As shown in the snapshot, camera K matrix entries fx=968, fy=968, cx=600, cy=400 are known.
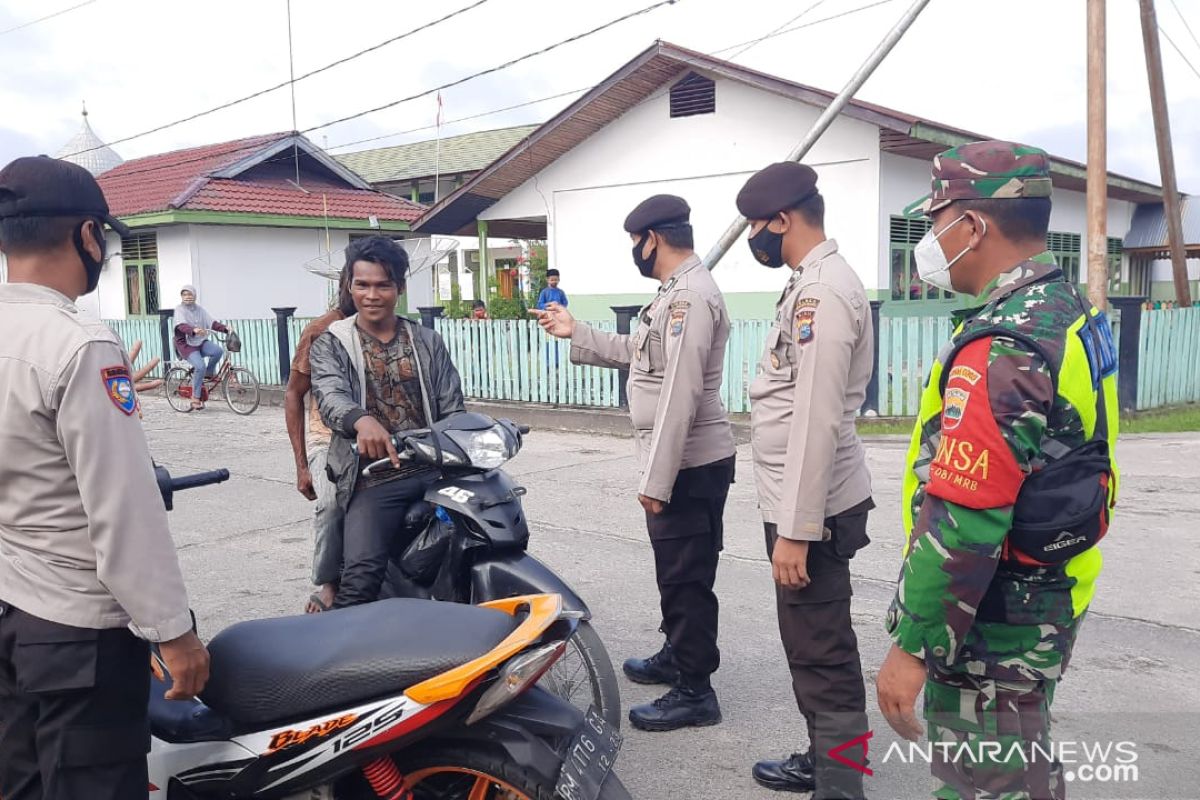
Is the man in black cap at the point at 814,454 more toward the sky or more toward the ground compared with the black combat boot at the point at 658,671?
more toward the sky

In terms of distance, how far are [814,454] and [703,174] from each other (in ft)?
45.7

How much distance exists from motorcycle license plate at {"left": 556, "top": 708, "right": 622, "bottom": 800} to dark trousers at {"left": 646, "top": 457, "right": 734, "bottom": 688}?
1.22 m

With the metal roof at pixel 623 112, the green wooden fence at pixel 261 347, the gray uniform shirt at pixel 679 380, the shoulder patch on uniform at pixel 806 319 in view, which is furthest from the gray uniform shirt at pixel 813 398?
the green wooden fence at pixel 261 347

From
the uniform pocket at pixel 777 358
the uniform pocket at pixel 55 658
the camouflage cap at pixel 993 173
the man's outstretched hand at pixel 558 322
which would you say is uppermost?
the camouflage cap at pixel 993 173


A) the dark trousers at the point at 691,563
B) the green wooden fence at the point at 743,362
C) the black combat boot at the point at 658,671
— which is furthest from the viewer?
the green wooden fence at the point at 743,362

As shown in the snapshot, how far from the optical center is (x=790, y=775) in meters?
3.19

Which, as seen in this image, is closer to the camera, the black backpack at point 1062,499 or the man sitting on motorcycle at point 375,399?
the black backpack at point 1062,499

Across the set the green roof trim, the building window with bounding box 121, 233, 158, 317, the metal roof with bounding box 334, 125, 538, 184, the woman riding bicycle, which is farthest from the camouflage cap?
the metal roof with bounding box 334, 125, 538, 184

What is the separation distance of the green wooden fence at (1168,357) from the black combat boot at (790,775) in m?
9.40

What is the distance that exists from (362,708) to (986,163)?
1.80 metres

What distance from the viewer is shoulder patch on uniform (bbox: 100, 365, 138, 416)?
6.35 ft

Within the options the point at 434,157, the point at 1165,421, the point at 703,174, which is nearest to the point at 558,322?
the point at 1165,421

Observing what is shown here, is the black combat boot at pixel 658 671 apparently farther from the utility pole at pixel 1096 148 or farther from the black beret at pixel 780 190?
the utility pole at pixel 1096 148

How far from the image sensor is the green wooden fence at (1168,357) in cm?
1091
